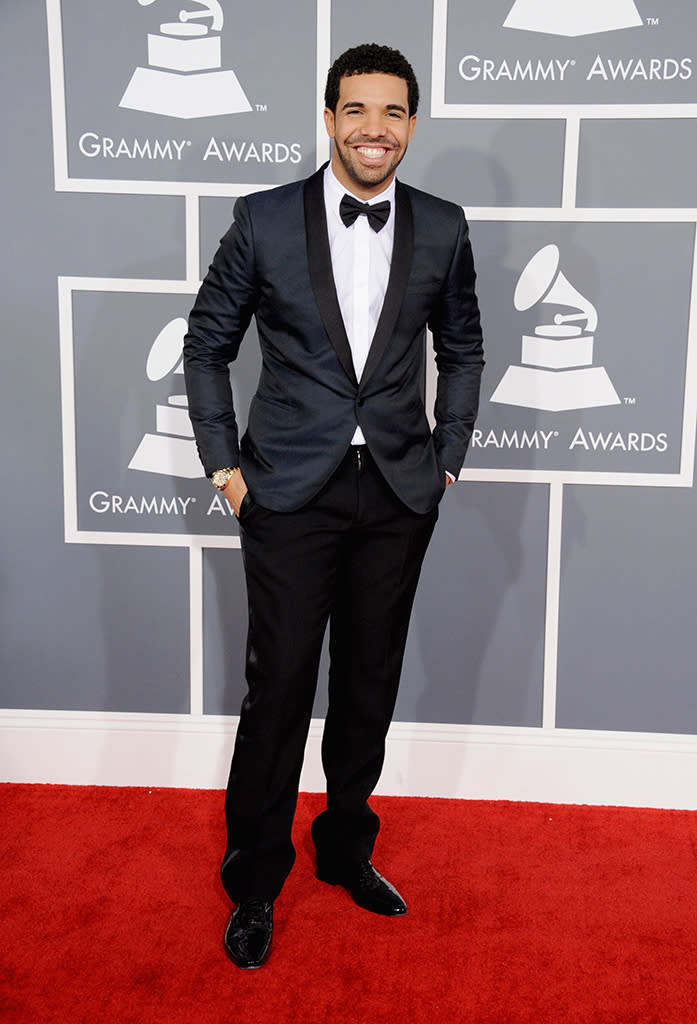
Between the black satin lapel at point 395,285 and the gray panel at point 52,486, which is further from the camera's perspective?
the gray panel at point 52,486

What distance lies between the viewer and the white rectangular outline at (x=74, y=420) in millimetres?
2672

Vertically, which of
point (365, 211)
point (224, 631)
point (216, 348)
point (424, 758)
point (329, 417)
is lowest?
point (424, 758)

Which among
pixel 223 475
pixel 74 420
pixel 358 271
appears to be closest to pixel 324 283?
pixel 358 271

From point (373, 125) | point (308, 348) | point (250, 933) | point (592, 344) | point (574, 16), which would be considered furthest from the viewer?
point (592, 344)

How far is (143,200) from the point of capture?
104 inches

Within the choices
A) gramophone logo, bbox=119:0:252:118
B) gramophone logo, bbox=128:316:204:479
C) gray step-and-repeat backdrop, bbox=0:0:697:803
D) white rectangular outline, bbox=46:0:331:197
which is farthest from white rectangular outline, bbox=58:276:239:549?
gramophone logo, bbox=119:0:252:118

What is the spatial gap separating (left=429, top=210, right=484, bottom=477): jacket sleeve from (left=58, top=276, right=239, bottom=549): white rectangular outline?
80cm

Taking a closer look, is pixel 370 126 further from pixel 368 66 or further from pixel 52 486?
pixel 52 486

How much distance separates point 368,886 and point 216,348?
51.8 inches

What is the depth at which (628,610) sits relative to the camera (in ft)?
9.16

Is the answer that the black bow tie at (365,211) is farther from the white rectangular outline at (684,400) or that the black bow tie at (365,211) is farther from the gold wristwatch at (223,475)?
the white rectangular outline at (684,400)

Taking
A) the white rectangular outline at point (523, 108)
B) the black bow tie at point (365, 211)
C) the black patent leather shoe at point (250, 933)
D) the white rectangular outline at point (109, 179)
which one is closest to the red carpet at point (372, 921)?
the black patent leather shoe at point (250, 933)

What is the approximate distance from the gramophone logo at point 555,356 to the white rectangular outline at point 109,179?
Result: 681 mm

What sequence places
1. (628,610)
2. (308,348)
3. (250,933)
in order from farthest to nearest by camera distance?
1. (628,610)
2. (250,933)
3. (308,348)
